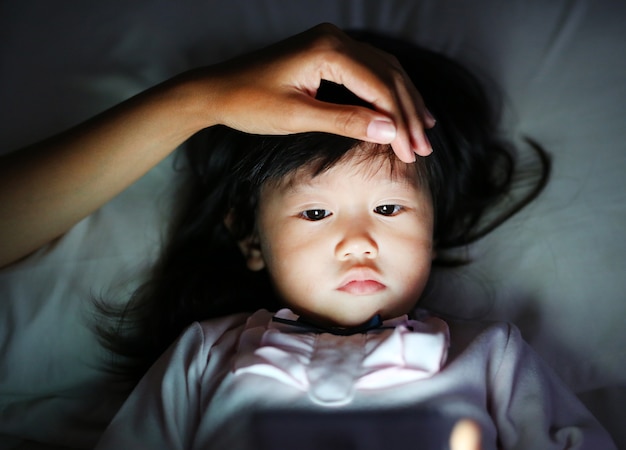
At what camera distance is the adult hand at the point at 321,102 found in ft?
3.34

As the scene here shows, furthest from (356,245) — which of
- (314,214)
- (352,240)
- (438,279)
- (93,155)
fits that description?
(93,155)

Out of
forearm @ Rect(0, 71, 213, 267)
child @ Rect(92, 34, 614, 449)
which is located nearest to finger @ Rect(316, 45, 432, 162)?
child @ Rect(92, 34, 614, 449)

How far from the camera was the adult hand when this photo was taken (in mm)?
1017

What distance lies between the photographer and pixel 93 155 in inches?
47.4

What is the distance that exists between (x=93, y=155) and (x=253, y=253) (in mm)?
323

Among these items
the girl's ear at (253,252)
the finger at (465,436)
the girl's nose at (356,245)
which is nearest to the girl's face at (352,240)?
the girl's nose at (356,245)

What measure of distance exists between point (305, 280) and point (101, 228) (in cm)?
45

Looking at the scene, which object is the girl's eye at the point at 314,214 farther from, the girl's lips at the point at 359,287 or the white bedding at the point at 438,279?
the white bedding at the point at 438,279

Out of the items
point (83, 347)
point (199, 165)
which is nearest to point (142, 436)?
point (83, 347)

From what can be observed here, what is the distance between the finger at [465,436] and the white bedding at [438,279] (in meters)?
0.28

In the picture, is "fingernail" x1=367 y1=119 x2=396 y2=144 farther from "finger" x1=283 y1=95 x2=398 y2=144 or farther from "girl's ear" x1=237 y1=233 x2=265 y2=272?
"girl's ear" x1=237 y1=233 x2=265 y2=272

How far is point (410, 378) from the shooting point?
1.09 meters

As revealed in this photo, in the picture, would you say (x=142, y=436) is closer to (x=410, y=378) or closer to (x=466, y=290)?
(x=410, y=378)

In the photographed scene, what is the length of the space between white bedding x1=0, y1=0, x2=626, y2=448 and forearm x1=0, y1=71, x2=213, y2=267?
178 millimetres
